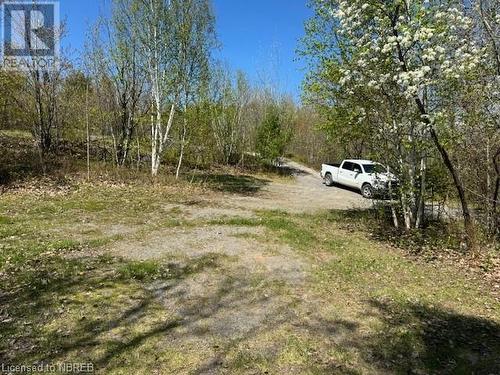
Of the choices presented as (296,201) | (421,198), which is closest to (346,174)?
(296,201)

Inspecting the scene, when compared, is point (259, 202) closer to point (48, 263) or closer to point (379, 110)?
point (379, 110)

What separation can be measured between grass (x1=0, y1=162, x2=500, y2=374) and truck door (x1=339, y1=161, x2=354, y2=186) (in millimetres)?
12544

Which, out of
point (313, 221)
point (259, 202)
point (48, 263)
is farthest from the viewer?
point (259, 202)

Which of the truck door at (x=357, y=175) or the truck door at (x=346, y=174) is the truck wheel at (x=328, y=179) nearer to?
the truck door at (x=346, y=174)

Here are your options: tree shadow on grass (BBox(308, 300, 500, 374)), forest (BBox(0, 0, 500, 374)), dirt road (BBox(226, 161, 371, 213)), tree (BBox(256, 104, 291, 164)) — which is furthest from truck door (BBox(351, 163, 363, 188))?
tree shadow on grass (BBox(308, 300, 500, 374))

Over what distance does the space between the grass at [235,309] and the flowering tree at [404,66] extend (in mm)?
3042

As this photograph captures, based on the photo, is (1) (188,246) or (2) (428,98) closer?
(1) (188,246)

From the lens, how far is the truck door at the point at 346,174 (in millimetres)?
22317

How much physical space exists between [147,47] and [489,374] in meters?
16.0

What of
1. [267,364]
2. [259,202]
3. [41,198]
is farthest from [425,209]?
[41,198]

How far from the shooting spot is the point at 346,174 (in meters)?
22.7

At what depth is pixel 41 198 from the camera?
12.8 metres

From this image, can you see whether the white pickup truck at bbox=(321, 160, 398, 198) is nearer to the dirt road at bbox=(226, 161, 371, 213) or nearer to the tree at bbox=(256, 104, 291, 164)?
the dirt road at bbox=(226, 161, 371, 213)

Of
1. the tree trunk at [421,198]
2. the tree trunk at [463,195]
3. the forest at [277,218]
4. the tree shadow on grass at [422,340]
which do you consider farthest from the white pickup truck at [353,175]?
the tree shadow on grass at [422,340]
